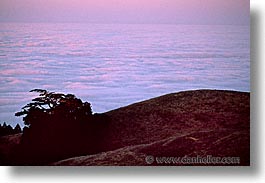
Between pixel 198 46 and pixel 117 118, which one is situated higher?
pixel 198 46

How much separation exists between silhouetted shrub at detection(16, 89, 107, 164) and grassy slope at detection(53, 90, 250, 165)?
0.21 feet

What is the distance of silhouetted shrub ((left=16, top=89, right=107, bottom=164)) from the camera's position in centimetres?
388

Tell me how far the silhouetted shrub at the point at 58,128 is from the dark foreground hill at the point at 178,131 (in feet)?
0.19

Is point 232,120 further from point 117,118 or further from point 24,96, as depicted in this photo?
point 24,96

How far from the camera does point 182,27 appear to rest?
397 cm

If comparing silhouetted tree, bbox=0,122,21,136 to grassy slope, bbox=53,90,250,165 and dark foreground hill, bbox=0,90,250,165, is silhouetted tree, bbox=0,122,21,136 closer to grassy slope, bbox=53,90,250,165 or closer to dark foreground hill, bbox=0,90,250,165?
dark foreground hill, bbox=0,90,250,165

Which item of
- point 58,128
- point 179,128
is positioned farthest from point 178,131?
point 58,128

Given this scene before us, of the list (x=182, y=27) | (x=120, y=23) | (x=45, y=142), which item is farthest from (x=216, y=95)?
(x=45, y=142)

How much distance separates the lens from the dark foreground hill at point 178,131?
3.86 meters

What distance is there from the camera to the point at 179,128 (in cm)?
391

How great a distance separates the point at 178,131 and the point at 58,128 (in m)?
0.75

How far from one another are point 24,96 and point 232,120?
1.31m

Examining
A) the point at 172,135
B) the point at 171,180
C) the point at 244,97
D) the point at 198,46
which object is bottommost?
the point at 171,180

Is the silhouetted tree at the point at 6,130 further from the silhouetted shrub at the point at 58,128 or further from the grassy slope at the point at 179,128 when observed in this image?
the grassy slope at the point at 179,128
